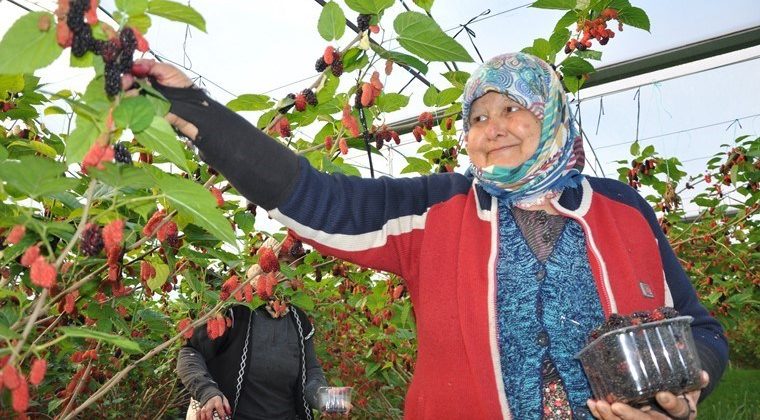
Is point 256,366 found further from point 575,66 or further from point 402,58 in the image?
point 402,58

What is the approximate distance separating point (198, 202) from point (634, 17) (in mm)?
1760

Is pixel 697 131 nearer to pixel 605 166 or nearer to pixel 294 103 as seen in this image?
pixel 605 166

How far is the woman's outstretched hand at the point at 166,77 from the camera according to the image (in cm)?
82

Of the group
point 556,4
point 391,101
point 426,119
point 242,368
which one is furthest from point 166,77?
point 242,368

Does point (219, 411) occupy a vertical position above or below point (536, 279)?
below

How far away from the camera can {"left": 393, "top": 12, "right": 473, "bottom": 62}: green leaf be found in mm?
1216

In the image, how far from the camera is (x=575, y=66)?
2.18 metres

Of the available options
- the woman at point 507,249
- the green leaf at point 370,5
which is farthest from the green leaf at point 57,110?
the green leaf at point 370,5

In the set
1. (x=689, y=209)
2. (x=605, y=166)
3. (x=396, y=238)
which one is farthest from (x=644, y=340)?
(x=689, y=209)

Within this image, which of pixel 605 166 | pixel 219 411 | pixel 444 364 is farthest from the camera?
pixel 605 166

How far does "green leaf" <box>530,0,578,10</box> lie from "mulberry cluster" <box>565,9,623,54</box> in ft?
0.25

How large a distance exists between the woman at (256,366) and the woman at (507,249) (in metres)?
1.56

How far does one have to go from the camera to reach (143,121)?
0.76 metres

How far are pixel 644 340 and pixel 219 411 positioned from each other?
6.22 feet
